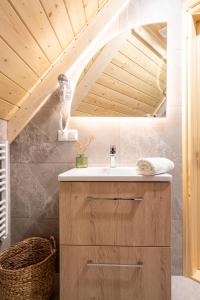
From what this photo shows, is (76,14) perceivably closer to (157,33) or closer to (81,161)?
(157,33)

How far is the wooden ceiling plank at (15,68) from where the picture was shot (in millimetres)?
1281

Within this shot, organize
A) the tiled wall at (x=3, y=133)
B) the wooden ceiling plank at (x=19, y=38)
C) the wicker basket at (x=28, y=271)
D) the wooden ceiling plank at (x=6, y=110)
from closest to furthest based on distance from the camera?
1. the wooden ceiling plank at (x=19, y=38)
2. the wicker basket at (x=28, y=271)
3. the wooden ceiling plank at (x=6, y=110)
4. the tiled wall at (x=3, y=133)

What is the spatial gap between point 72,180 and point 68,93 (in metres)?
0.77

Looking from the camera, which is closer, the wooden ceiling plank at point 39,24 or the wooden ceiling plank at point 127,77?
the wooden ceiling plank at point 39,24

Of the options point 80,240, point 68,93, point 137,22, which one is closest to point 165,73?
point 137,22

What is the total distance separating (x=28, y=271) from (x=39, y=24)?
53.0 inches

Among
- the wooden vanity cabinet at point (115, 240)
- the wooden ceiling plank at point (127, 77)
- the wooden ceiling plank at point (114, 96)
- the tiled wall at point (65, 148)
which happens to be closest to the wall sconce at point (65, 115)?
the tiled wall at point (65, 148)

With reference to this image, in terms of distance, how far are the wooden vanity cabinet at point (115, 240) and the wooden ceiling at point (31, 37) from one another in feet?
Answer: 2.36

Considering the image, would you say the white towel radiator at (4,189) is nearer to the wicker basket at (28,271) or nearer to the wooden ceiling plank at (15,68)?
the wicker basket at (28,271)

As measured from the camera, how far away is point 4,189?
1747 mm

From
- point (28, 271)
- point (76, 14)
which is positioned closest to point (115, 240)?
point (28, 271)

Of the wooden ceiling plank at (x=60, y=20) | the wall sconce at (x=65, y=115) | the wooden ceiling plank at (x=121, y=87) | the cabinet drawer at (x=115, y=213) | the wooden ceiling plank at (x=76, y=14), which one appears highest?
the wooden ceiling plank at (x=76, y=14)

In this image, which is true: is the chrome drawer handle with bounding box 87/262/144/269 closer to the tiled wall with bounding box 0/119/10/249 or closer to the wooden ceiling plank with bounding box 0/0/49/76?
the tiled wall with bounding box 0/119/10/249

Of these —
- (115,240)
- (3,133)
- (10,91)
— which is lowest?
(115,240)
